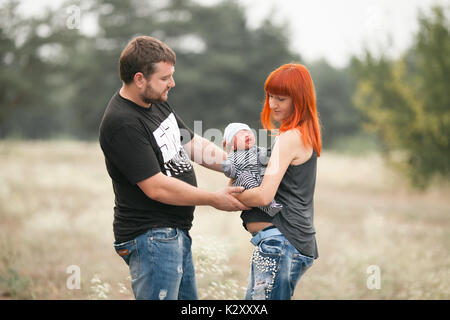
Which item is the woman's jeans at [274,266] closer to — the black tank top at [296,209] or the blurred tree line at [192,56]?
the black tank top at [296,209]

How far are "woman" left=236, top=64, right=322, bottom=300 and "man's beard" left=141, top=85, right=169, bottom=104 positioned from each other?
69cm

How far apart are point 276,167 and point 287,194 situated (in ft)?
0.80

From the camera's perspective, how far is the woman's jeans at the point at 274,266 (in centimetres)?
Result: 268

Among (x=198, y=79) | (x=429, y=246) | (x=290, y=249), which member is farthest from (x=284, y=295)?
(x=198, y=79)

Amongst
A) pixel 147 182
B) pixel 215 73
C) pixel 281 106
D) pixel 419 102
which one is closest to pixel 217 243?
pixel 147 182

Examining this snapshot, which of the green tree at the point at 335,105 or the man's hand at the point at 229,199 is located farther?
the green tree at the point at 335,105

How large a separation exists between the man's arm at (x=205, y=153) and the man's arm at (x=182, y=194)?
0.60m

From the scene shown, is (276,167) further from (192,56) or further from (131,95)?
(192,56)

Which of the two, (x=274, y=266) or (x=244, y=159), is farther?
(x=244, y=159)

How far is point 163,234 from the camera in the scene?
2.83m

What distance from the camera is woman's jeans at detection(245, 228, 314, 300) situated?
8.80 feet

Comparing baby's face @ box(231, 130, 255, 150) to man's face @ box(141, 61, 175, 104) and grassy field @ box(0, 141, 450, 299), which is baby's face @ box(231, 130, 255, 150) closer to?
man's face @ box(141, 61, 175, 104)

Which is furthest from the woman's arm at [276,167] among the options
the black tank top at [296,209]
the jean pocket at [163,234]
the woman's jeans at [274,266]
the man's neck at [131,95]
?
the man's neck at [131,95]

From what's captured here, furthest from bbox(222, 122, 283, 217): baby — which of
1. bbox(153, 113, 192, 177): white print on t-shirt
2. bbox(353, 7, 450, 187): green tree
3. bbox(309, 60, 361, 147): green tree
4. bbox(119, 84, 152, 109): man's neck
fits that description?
bbox(309, 60, 361, 147): green tree
